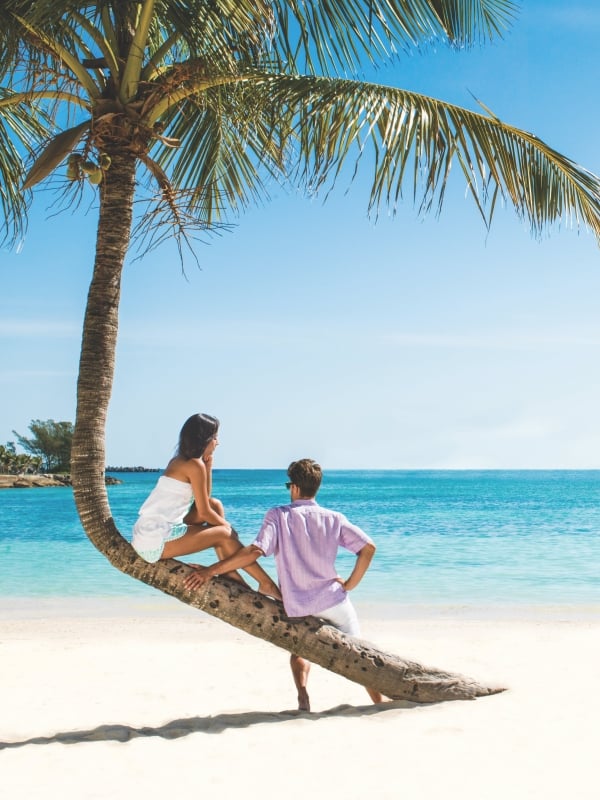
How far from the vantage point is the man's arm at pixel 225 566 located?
4.48 meters

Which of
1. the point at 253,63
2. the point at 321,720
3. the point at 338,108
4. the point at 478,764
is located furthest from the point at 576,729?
the point at 253,63

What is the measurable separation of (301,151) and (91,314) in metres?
1.86

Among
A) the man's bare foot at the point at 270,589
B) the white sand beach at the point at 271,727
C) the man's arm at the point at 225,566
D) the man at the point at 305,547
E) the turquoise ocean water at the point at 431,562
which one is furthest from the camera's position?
the turquoise ocean water at the point at 431,562

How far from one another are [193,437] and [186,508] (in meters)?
0.43

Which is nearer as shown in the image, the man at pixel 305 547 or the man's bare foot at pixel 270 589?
the man at pixel 305 547

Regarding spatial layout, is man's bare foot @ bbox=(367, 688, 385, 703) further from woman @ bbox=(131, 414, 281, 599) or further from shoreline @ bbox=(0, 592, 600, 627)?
shoreline @ bbox=(0, 592, 600, 627)

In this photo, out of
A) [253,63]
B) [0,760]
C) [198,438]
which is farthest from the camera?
[253,63]

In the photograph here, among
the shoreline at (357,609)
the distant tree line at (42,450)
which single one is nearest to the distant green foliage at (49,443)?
the distant tree line at (42,450)

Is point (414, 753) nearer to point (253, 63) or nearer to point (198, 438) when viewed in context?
point (198, 438)

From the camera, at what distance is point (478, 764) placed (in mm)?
3814

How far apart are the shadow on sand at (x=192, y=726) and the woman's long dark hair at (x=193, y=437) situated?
1.72 meters

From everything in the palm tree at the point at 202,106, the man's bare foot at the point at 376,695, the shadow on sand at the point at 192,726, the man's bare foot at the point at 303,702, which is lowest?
the shadow on sand at the point at 192,726

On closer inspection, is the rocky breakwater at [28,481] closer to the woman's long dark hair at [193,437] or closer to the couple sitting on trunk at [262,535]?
the couple sitting on trunk at [262,535]

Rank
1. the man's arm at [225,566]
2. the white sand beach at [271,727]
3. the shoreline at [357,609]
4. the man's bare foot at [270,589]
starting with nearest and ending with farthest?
the white sand beach at [271,727] < the man's arm at [225,566] < the man's bare foot at [270,589] < the shoreline at [357,609]
